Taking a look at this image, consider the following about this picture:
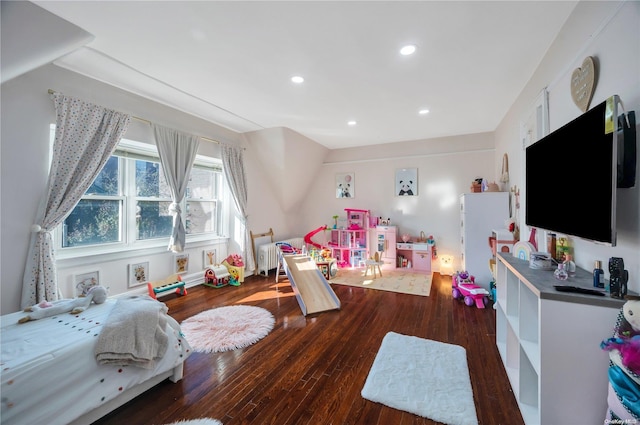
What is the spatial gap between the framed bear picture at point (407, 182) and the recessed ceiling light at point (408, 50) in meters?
3.18

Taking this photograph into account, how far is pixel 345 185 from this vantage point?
5.74 meters

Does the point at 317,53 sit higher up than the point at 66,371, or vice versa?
the point at 317,53

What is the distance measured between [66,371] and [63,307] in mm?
791

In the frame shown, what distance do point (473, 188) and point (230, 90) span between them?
12.9 feet

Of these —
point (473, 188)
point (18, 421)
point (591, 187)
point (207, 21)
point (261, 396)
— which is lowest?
point (261, 396)

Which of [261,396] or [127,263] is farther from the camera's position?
[127,263]

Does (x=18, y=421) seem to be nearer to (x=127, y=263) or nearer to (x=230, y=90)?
(x=127, y=263)

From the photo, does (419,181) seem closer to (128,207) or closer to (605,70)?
(605,70)

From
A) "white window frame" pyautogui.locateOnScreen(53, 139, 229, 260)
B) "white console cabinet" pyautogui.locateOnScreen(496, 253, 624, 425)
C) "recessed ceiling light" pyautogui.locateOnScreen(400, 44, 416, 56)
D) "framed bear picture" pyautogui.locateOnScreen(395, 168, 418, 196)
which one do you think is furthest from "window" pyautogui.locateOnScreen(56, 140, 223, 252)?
"white console cabinet" pyautogui.locateOnScreen(496, 253, 624, 425)

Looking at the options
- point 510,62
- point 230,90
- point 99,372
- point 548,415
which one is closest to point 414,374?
point 548,415

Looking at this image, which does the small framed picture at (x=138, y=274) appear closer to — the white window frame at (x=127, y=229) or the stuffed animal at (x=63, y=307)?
the white window frame at (x=127, y=229)

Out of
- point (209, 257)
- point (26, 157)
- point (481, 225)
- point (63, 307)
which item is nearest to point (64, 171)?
point (26, 157)

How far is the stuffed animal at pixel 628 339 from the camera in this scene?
2.79ft

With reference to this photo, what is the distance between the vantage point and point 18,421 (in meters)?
1.22
